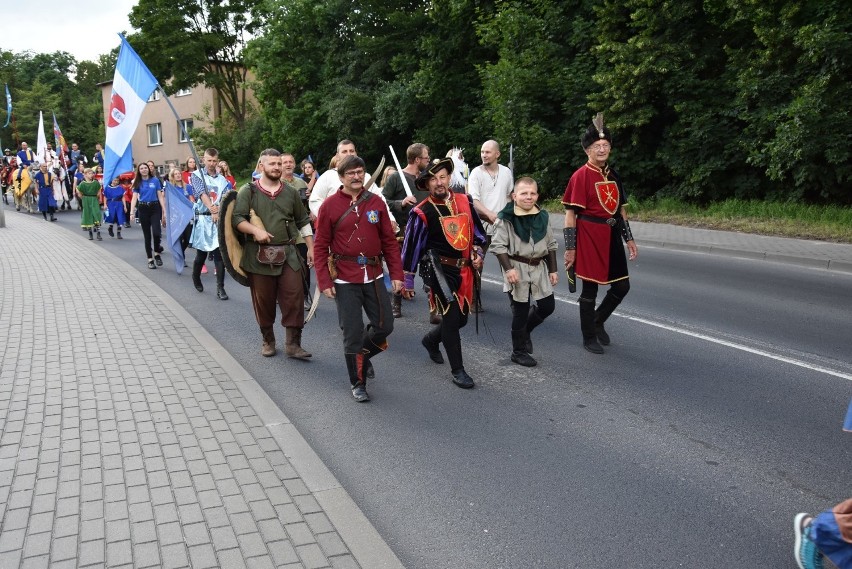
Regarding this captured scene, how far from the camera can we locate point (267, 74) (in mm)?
34906

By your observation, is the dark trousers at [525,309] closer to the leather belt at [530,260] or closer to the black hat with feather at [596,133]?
the leather belt at [530,260]

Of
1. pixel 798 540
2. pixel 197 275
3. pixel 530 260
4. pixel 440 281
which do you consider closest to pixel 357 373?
pixel 440 281

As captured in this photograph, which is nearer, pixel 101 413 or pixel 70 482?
pixel 70 482

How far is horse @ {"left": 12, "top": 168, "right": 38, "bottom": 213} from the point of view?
2638cm

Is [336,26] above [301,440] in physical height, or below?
above

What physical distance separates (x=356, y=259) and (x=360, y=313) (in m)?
0.42

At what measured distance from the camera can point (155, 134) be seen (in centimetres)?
5738

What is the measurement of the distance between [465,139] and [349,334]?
2187 cm

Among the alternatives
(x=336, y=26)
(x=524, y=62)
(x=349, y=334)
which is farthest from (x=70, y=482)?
(x=336, y=26)

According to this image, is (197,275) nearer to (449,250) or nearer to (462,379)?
(449,250)

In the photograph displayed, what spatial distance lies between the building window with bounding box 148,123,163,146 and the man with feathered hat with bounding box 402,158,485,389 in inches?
2197

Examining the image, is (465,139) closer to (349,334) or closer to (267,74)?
(267,74)

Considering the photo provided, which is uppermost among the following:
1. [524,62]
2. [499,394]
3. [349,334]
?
[524,62]

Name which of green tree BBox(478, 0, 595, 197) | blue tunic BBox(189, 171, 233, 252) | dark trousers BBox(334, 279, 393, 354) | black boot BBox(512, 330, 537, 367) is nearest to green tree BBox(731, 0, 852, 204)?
green tree BBox(478, 0, 595, 197)
